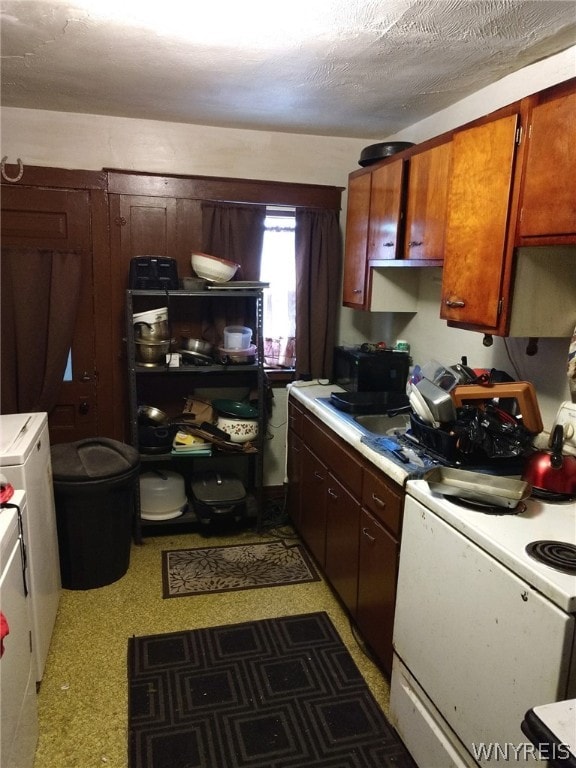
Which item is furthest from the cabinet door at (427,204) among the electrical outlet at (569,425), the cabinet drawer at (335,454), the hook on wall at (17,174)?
the hook on wall at (17,174)

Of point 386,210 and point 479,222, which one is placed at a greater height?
point 386,210

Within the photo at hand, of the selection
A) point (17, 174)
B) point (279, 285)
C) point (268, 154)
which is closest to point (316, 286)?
point (279, 285)

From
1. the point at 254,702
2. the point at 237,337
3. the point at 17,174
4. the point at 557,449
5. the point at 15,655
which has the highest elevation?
the point at 17,174

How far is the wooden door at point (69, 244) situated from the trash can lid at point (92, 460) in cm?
52

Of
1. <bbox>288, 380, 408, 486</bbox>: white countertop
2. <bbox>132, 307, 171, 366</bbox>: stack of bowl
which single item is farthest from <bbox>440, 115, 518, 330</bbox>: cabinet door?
<bbox>132, 307, 171, 366</bbox>: stack of bowl

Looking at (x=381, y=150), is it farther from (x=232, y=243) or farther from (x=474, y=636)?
(x=474, y=636)

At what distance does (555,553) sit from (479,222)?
1.18 meters

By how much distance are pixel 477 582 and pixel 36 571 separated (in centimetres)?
162

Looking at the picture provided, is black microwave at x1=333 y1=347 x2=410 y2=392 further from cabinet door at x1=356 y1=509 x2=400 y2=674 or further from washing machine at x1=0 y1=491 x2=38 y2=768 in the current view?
washing machine at x1=0 y1=491 x2=38 y2=768

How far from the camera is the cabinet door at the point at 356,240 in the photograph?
9.77ft

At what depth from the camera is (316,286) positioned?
3494mm

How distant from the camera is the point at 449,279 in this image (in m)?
2.14

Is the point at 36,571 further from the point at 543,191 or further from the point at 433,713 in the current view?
the point at 543,191

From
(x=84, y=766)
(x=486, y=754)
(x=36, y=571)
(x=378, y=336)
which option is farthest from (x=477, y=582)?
(x=378, y=336)
